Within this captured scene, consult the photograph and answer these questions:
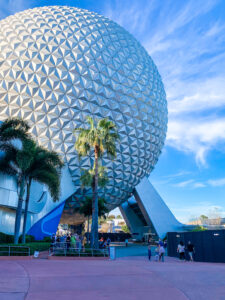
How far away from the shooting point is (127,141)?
25.6 m

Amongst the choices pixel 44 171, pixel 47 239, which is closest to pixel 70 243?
pixel 44 171

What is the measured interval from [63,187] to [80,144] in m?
8.46

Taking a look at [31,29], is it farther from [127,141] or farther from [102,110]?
[127,141]

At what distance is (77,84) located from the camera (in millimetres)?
22984

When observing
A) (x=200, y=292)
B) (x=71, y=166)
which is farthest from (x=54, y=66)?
(x=200, y=292)

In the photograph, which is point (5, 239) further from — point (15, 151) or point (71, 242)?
point (15, 151)

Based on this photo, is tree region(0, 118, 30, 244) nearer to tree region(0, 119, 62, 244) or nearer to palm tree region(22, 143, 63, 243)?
tree region(0, 119, 62, 244)

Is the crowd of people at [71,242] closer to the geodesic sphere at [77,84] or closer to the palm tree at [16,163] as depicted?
the palm tree at [16,163]

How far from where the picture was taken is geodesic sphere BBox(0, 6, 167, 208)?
22.4 m

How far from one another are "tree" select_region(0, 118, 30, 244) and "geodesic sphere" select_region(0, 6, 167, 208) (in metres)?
6.74

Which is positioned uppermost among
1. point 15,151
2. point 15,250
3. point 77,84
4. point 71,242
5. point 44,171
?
point 77,84

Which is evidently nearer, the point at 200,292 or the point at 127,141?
the point at 200,292

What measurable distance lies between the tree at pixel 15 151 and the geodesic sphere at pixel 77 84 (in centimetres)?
674

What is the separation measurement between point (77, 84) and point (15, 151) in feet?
32.0
